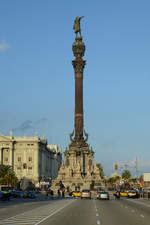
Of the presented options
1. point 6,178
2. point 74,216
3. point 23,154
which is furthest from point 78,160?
point 74,216

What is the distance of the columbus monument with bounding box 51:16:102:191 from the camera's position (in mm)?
107000

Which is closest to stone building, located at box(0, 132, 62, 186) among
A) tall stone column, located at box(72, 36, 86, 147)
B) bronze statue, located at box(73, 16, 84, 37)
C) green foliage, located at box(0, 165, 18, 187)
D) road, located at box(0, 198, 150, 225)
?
green foliage, located at box(0, 165, 18, 187)

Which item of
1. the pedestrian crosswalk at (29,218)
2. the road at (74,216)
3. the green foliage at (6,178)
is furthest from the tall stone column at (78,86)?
the pedestrian crosswalk at (29,218)

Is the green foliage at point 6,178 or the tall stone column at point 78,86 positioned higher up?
the tall stone column at point 78,86

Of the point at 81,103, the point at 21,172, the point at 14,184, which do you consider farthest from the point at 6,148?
the point at 81,103

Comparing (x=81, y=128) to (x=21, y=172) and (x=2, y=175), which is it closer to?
(x=2, y=175)

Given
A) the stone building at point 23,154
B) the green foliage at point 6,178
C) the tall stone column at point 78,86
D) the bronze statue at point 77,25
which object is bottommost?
the green foliage at point 6,178

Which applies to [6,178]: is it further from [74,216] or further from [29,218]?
[29,218]

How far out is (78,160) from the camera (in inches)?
4363

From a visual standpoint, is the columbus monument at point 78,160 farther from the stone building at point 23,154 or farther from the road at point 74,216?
the road at point 74,216

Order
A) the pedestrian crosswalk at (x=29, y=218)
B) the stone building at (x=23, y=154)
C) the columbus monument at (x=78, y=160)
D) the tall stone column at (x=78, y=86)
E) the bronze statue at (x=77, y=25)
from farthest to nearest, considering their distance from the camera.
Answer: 1. the stone building at (x=23, y=154)
2. the bronze statue at (x=77, y=25)
3. the tall stone column at (x=78, y=86)
4. the columbus monument at (x=78, y=160)
5. the pedestrian crosswalk at (x=29, y=218)

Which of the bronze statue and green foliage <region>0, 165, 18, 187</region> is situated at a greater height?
the bronze statue

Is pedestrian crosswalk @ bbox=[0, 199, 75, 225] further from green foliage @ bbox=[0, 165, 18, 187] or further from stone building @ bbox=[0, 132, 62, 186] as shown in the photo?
stone building @ bbox=[0, 132, 62, 186]

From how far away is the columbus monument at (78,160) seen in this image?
10700 cm
